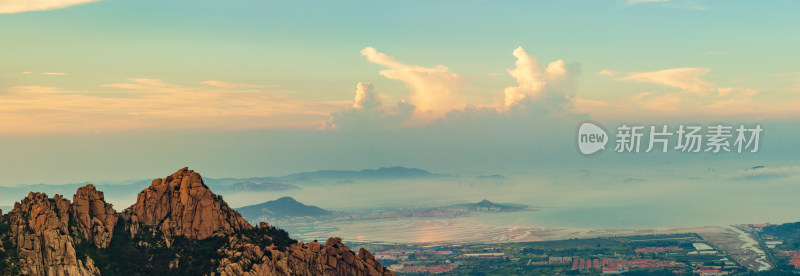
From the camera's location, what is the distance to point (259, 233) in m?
50.7

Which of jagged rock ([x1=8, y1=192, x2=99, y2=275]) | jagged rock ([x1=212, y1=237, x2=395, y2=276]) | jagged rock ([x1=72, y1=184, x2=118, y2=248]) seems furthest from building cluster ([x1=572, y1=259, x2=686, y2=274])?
jagged rock ([x1=8, y1=192, x2=99, y2=275])

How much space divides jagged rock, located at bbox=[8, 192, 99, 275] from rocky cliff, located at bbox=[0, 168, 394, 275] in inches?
1.8

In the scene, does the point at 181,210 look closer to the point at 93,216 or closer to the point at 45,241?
the point at 93,216

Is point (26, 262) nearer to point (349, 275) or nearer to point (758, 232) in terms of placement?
point (349, 275)

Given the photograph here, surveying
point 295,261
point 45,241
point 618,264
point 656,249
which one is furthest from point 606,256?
point 45,241

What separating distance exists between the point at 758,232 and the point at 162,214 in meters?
149

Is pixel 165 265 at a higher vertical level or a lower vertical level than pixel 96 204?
lower

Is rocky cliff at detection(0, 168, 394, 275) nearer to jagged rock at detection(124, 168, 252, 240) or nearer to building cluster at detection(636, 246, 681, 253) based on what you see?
jagged rock at detection(124, 168, 252, 240)

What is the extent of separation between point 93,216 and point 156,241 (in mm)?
3492

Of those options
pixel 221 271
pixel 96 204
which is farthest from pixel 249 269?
pixel 96 204

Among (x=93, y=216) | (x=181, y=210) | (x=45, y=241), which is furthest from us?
(x=181, y=210)

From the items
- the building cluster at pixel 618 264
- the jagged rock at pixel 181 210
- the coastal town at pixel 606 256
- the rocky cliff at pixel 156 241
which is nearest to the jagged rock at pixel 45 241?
the rocky cliff at pixel 156 241

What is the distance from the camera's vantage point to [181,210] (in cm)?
4894

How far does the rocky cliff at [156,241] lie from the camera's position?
42.8m
